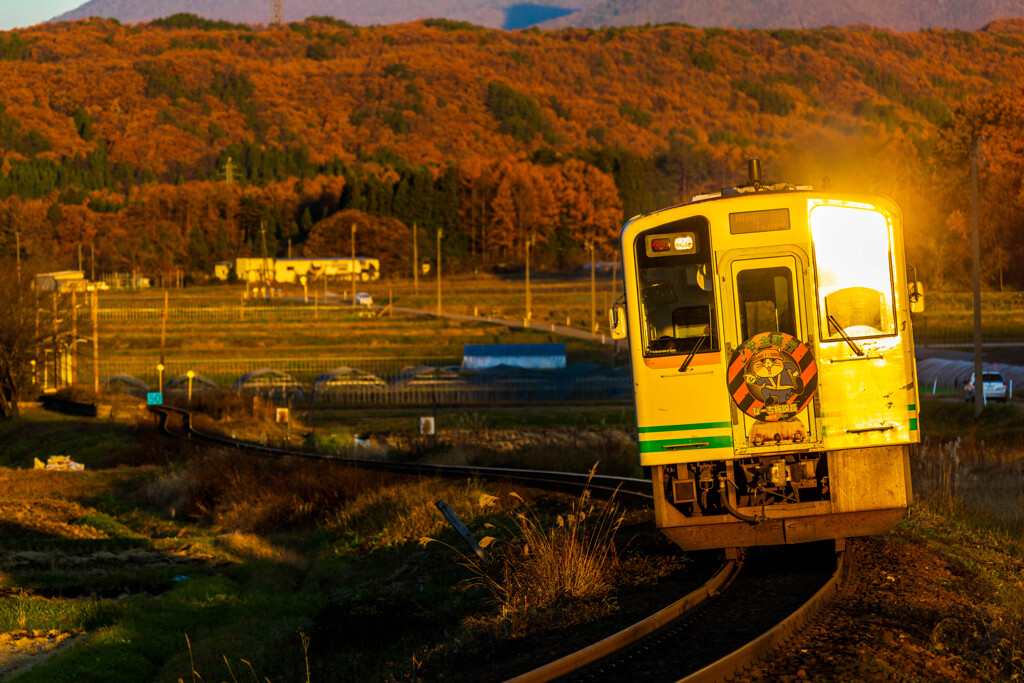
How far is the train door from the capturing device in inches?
436

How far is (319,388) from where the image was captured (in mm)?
59438

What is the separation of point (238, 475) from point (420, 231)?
12472 cm

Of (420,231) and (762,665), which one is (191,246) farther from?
(762,665)

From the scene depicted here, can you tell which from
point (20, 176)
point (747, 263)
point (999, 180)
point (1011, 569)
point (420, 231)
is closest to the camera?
point (747, 263)

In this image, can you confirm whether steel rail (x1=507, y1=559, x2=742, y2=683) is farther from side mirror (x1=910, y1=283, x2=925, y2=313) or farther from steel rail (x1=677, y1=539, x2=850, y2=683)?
side mirror (x1=910, y1=283, x2=925, y2=313)

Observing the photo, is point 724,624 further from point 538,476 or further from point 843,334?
point 538,476

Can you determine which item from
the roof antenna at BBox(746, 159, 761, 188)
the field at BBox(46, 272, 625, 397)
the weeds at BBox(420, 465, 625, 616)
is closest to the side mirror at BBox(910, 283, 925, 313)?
the roof antenna at BBox(746, 159, 761, 188)

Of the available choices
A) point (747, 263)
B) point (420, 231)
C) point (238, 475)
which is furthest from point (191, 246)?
point (747, 263)

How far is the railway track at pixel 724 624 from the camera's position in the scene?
8.06 meters

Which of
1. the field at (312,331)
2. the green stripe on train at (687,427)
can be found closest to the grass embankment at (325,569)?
the green stripe on train at (687,427)

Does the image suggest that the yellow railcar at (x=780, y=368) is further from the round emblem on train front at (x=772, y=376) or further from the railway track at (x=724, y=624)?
the railway track at (x=724, y=624)

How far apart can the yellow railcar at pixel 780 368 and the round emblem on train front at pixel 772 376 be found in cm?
1

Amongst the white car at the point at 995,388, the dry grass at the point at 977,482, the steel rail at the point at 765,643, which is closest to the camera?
the steel rail at the point at 765,643

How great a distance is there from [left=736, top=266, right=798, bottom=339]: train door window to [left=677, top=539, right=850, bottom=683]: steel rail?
2665mm
